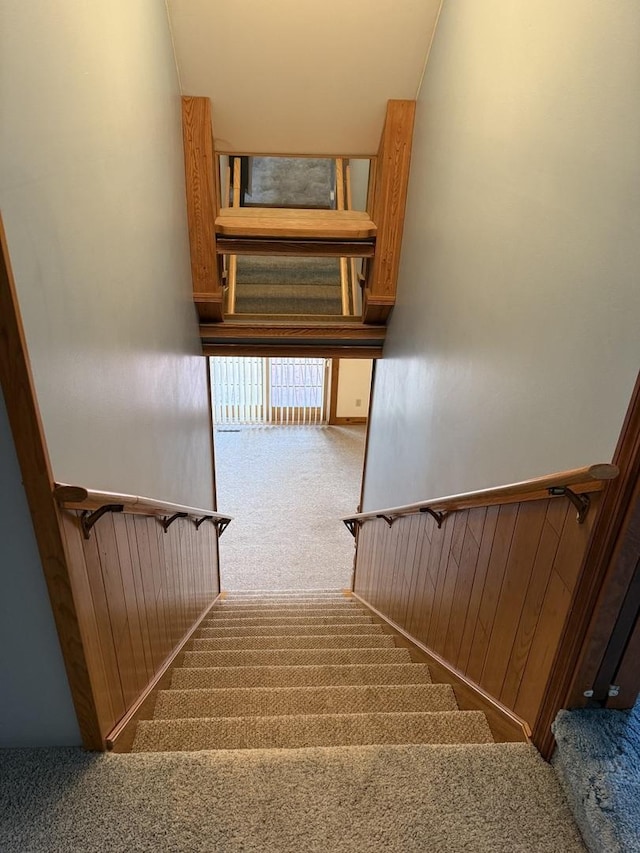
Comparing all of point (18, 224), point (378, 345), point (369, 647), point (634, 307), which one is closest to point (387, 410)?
point (378, 345)

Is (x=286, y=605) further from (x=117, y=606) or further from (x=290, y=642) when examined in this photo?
(x=117, y=606)

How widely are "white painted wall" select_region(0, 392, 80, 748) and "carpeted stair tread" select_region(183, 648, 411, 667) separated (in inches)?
40.5

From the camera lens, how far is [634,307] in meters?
0.91

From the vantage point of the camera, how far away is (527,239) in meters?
1.31

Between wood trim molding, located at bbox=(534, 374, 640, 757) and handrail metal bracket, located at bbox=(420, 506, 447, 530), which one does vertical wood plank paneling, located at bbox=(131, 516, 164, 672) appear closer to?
handrail metal bracket, located at bbox=(420, 506, 447, 530)

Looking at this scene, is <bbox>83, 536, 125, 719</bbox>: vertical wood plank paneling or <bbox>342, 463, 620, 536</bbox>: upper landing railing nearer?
<bbox>342, 463, 620, 536</bbox>: upper landing railing

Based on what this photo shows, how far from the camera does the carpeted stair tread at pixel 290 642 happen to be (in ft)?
8.05

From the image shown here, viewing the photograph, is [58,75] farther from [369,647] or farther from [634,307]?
[369,647]

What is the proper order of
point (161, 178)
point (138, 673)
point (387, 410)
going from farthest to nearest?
point (387, 410) → point (161, 178) → point (138, 673)

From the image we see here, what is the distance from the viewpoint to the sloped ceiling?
2244 mm

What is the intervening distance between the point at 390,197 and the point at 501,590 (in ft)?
7.26

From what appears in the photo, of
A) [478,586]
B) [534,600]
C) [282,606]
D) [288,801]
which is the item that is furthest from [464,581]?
[282,606]

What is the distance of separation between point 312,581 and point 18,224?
4250 mm

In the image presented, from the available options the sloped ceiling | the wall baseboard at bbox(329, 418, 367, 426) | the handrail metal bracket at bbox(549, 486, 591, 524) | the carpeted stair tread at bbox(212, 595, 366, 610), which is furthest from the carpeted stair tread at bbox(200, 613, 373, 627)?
the wall baseboard at bbox(329, 418, 367, 426)
